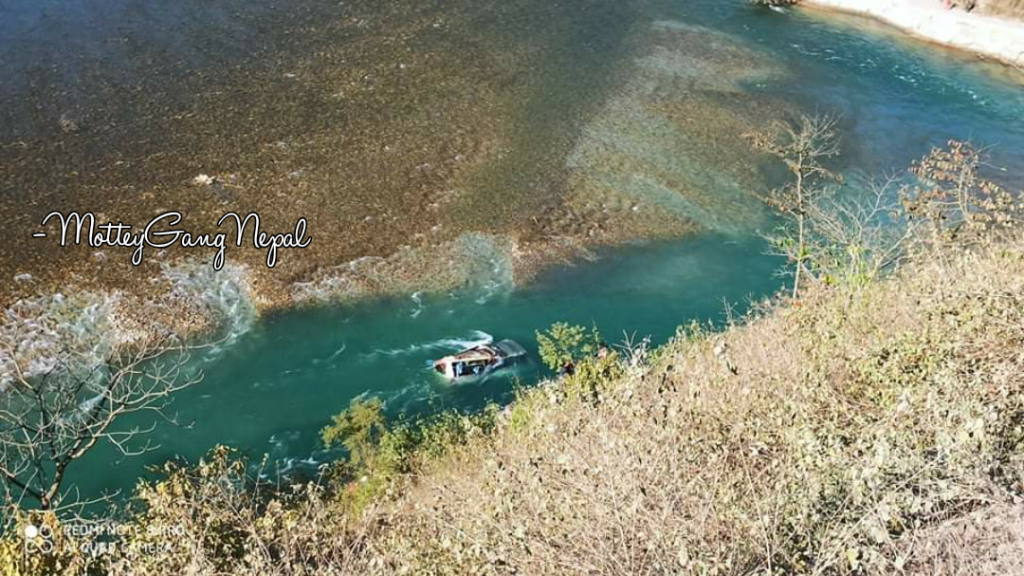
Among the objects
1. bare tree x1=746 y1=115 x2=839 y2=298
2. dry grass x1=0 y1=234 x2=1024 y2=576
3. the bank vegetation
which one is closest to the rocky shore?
bare tree x1=746 y1=115 x2=839 y2=298

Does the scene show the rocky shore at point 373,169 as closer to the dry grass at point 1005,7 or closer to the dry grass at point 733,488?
the dry grass at point 733,488

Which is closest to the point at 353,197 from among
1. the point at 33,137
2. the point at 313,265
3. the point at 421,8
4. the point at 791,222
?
the point at 313,265

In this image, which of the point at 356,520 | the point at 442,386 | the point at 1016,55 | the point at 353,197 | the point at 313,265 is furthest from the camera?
the point at 1016,55

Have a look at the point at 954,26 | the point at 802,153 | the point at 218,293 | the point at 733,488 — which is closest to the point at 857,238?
the point at 802,153

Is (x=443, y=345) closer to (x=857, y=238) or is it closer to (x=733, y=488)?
(x=857, y=238)

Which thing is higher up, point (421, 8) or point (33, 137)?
point (421, 8)

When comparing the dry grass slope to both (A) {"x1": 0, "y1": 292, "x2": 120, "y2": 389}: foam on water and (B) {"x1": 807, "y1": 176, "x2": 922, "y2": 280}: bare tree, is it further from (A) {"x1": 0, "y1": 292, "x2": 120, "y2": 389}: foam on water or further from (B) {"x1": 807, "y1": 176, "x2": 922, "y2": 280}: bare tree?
(A) {"x1": 0, "y1": 292, "x2": 120, "y2": 389}: foam on water

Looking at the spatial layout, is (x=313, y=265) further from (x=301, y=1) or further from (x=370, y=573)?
(x=301, y=1)
